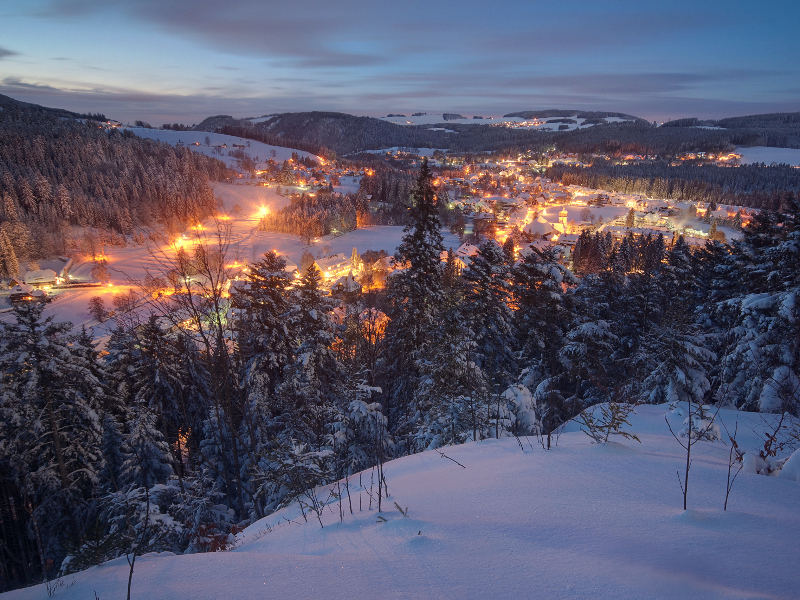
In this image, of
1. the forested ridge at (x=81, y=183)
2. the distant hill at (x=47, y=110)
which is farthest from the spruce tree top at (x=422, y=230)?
the distant hill at (x=47, y=110)

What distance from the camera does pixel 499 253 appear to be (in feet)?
46.7

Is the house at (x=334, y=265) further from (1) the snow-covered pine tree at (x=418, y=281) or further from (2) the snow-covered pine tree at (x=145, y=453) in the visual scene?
(2) the snow-covered pine tree at (x=145, y=453)

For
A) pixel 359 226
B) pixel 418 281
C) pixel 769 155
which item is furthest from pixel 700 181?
pixel 418 281

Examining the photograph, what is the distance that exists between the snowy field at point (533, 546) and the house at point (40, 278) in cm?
5320

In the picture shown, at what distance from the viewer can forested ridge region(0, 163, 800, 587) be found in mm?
9211

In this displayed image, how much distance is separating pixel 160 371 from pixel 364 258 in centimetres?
4019

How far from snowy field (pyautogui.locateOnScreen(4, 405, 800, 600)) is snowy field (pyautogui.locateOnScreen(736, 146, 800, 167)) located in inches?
5950

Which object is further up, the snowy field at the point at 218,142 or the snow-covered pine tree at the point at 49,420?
the snowy field at the point at 218,142

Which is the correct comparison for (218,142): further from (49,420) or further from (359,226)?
(49,420)

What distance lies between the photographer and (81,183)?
66.9 m

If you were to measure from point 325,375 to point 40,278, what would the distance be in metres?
47.0

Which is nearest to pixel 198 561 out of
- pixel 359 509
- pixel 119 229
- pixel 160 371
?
pixel 359 509

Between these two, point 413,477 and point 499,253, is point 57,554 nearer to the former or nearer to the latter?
point 413,477

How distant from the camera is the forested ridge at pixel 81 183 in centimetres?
5200
